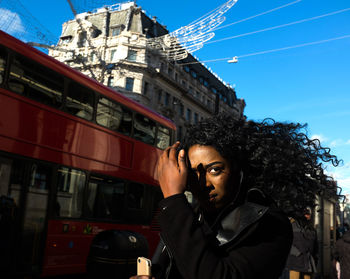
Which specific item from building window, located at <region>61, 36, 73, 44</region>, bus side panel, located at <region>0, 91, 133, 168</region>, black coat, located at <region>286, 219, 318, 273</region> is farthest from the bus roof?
building window, located at <region>61, 36, 73, 44</region>

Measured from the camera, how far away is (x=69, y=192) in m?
7.44

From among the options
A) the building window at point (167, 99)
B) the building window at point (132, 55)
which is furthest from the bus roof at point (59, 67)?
the building window at point (167, 99)

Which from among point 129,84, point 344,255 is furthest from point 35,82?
point 129,84

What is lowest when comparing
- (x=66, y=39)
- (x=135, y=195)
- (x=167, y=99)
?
(x=135, y=195)

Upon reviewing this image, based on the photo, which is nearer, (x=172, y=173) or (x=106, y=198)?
(x=172, y=173)

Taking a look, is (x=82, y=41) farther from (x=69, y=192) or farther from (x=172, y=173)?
(x=172, y=173)

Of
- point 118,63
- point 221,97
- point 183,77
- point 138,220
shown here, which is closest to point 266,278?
point 138,220

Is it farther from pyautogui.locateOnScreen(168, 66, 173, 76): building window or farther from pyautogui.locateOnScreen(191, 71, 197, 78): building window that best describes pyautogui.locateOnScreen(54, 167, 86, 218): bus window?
pyautogui.locateOnScreen(191, 71, 197, 78): building window

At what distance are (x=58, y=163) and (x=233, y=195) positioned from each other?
624 centimetres

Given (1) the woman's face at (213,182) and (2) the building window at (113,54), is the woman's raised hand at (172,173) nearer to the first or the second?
(1) the woman's face at (213,182)

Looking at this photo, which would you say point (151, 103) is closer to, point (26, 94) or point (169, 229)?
point (26, 94)

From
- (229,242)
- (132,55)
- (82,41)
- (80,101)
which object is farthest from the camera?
(82,41)

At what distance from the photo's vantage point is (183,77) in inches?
1764

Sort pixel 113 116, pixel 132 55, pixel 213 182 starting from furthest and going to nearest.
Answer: pixel 132 55
pixel 113 116
pixel 213 182
